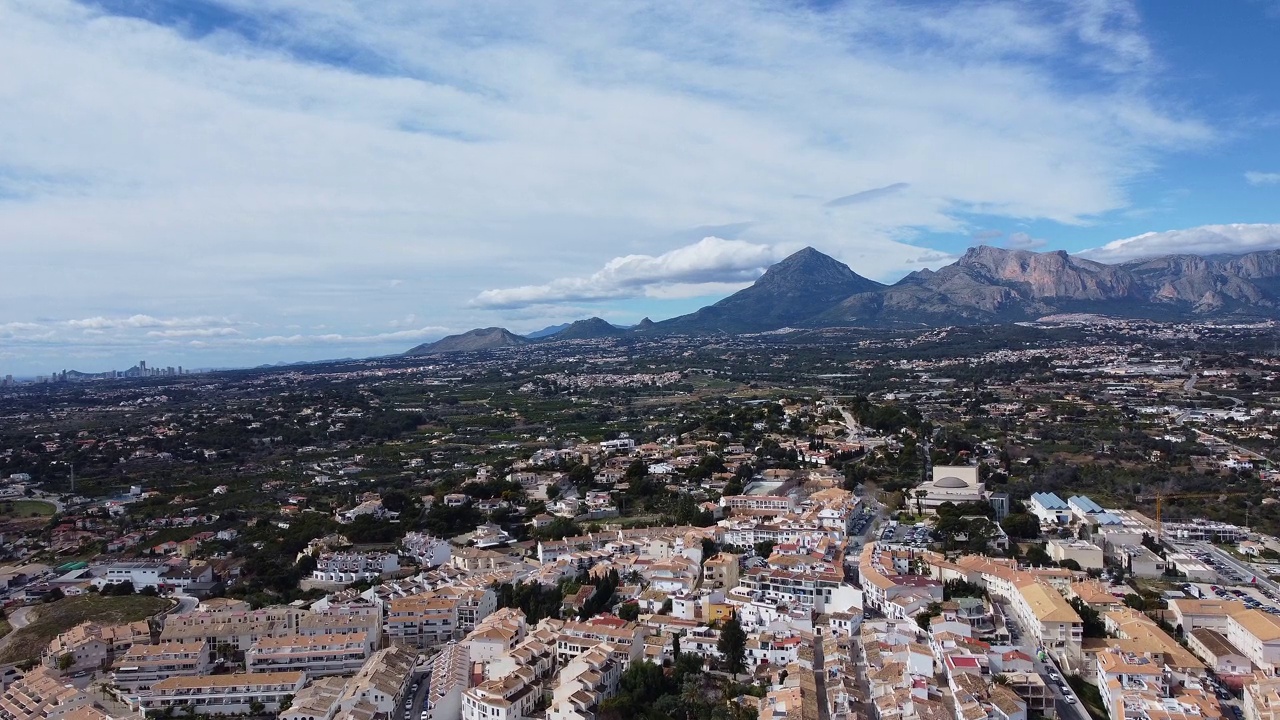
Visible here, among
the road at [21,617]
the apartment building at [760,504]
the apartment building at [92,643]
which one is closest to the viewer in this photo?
the apartment building at [92,643]

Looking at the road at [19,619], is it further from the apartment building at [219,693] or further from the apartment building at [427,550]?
the apartment building at [427,550]

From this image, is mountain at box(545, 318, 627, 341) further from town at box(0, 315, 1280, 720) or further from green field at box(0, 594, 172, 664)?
green field at box(0, 594, 172, 664)

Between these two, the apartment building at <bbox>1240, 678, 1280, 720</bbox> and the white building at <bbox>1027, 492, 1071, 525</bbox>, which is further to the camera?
the white building at <bbox>1027, 492, 1071, 525</bbox>

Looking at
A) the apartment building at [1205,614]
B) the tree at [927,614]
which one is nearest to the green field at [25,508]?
the tree at [927,614]

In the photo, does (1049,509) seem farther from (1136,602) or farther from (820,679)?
(820,679)

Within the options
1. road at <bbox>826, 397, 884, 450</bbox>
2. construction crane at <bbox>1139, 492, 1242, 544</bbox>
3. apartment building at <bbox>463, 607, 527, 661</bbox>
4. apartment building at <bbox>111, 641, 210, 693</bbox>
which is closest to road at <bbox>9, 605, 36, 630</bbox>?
apartment building at <bbox>111, 641, 210, 693</bbox>

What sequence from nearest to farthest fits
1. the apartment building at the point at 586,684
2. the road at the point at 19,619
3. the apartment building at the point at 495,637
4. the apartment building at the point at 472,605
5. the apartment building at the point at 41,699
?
the apartment building at the point at 586,684
the apartment building at the point at 41,699
the apartment building at the point at 495,637
the apartment building at the point at 472,605
the road at the point at 19,619

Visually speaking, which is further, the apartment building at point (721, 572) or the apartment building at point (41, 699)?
the apartment building at point (721, 572)

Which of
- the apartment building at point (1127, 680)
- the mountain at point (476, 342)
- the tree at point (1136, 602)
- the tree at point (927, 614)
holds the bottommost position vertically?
the tree at point (1136, 602)
